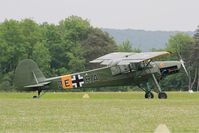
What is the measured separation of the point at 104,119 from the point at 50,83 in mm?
21113

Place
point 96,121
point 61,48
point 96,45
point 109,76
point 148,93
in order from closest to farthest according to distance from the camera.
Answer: point 96,121
point 148,93
point 109,76
point 96,45
point 61,48

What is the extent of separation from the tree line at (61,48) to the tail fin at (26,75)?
5051 centimetres

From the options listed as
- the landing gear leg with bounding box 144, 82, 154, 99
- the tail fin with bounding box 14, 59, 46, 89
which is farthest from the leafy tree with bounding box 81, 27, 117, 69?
the landing gear leg with bounding box 144, 82, 154, 99

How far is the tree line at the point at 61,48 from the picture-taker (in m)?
96.6

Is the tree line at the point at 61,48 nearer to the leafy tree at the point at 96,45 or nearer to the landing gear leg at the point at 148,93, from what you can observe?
the leafy tree at the point at 96,45

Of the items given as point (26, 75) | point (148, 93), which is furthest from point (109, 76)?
point (26, 75)

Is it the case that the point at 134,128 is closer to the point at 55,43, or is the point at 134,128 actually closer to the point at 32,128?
the point at 32,128

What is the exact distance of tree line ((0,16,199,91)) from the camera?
96.6m

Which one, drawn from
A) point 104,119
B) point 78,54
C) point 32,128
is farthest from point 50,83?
point 78,54

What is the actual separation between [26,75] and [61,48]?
67.3 m

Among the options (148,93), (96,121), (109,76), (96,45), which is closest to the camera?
(96,121)

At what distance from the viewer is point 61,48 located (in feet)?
356

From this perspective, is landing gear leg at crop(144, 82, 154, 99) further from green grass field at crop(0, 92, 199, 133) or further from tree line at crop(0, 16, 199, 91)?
tree line at crop(0, 16, 199, 91)

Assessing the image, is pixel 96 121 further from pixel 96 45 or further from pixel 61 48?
pixel 61 48
